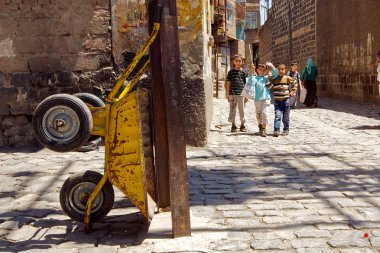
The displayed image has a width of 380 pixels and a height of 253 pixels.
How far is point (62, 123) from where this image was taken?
373cm

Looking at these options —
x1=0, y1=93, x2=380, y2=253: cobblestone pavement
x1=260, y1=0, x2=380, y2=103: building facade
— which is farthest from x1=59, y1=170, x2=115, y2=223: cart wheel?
x1=260, y1=0, x2=380, y2=103: building facade

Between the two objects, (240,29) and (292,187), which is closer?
(292,187)

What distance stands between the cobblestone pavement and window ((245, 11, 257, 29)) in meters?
50.0

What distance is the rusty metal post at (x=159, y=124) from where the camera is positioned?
4.14 m

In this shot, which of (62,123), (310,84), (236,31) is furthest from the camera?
(236,31)

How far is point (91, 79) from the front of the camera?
8.27 m

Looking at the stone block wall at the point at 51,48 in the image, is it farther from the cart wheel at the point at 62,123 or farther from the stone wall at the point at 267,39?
the stone wall at the point at 267,39

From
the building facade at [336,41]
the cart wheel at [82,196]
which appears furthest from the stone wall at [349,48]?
the cart wheel at [82,196]

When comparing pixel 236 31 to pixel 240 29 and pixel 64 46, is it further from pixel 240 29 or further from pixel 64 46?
pixel 64 46

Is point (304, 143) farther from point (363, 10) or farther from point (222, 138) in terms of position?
point (363, 10)

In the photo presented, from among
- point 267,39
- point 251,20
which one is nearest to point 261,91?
point 267,39

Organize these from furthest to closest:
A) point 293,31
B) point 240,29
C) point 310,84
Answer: point 240,29 < point 293,31 < point 310,84

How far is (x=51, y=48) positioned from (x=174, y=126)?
5.01 meters

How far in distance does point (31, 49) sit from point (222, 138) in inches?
140
